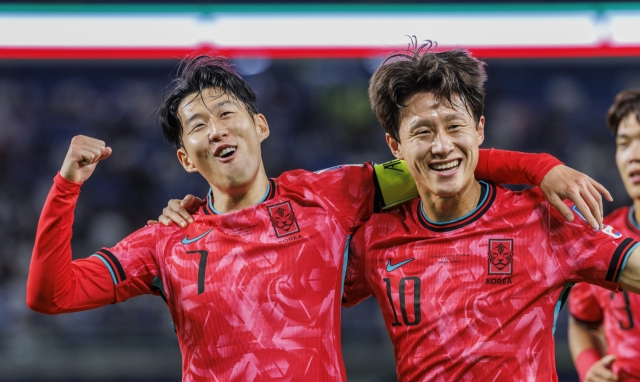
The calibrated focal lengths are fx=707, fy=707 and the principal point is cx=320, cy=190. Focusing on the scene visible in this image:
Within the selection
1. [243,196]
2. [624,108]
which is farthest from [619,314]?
[243,196]

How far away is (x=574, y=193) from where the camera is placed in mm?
1878

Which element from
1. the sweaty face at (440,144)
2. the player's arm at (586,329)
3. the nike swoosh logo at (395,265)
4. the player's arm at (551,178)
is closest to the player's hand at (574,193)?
the player's arm at (551,178)

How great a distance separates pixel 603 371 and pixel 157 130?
231 inches

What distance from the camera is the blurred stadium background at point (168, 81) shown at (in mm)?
3006

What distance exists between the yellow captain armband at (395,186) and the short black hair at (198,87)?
0.49 m

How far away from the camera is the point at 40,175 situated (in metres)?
7.15

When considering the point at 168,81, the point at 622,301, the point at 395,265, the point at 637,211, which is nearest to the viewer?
the point at 395,265

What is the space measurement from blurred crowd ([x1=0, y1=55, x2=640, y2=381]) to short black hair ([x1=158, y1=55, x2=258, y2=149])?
371 cm

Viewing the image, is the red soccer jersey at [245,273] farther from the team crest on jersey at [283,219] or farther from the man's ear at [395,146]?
the man's ear at [395,146]

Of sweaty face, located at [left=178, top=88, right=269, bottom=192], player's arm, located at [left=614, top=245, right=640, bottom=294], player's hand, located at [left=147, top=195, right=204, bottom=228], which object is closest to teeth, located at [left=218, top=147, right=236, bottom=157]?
sweaty face, located at [left=178, top=88, right=269, bottom=192]

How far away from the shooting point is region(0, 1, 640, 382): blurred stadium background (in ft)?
9.86

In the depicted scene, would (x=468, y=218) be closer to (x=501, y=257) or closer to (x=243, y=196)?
(x=501, y=257)

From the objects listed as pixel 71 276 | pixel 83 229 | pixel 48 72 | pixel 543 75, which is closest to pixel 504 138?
pixel 543 75

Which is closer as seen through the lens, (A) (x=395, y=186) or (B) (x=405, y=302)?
(B) (x=405, y=302)
